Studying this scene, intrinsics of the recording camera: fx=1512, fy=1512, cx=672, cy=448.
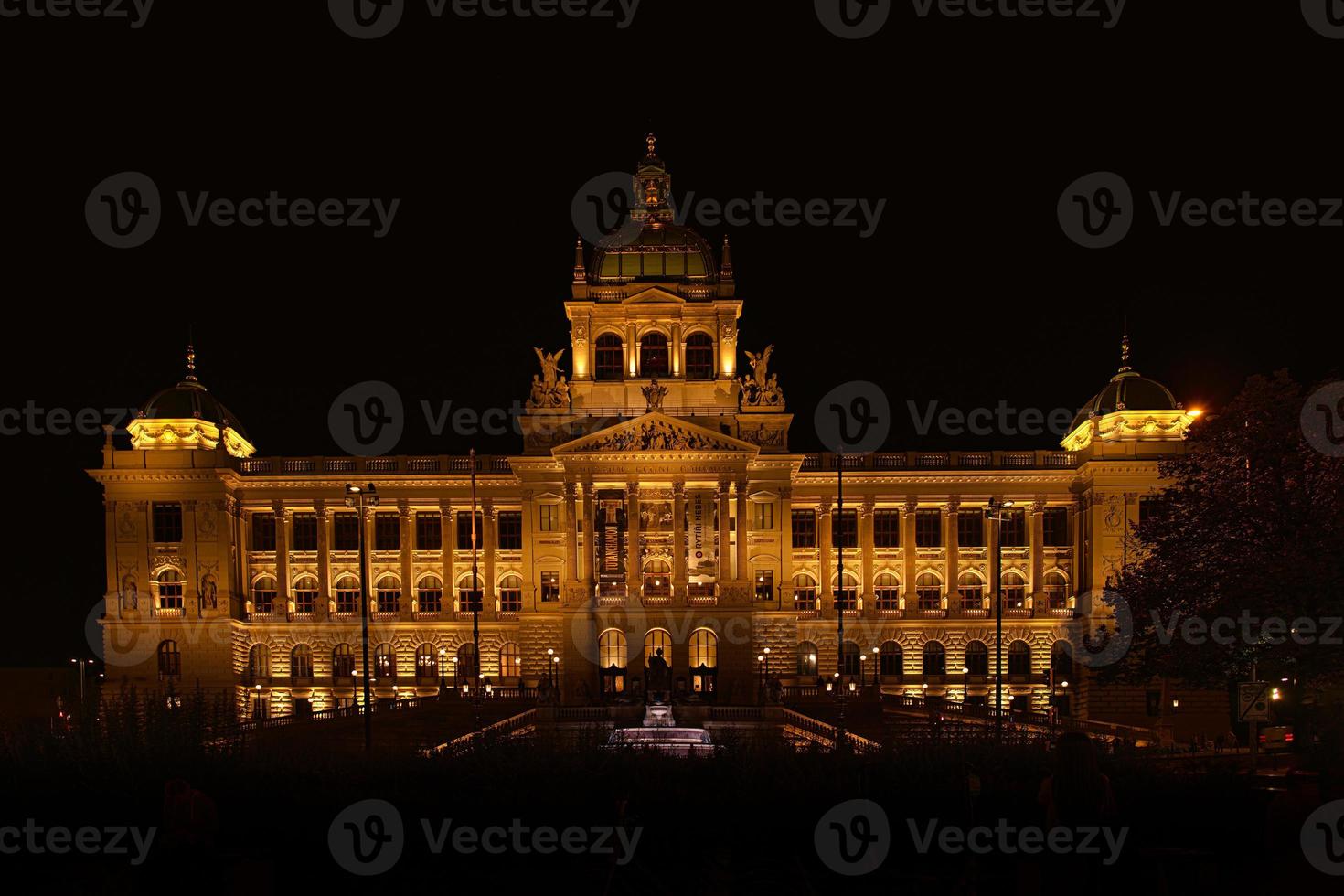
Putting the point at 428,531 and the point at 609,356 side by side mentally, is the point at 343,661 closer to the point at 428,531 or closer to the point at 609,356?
the point at 428,531

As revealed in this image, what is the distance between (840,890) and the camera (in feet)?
82.5

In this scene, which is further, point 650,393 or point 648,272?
point 648,272

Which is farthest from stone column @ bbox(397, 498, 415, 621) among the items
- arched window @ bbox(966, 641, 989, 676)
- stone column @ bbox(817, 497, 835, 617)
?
arched window @ bbox(966, 641, 989, 676)

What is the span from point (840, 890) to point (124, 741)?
15.1 m

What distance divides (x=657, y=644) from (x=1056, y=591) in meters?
25.2

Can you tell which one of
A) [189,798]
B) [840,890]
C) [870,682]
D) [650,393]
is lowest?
[870,682]

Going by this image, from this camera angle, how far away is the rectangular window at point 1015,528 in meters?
92.7

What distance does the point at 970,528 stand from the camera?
93500 mm

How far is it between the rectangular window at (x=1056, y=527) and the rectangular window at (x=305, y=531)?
44805mm

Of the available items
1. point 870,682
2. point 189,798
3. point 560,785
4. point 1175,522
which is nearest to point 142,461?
point 870,682

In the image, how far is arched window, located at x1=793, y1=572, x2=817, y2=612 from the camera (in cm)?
9256

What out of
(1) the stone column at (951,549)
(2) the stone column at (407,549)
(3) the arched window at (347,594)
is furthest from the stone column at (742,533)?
(3) the arched window at (347,594)

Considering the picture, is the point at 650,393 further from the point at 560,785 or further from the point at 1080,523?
the point at 560,785

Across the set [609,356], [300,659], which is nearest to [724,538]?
[609,356]
